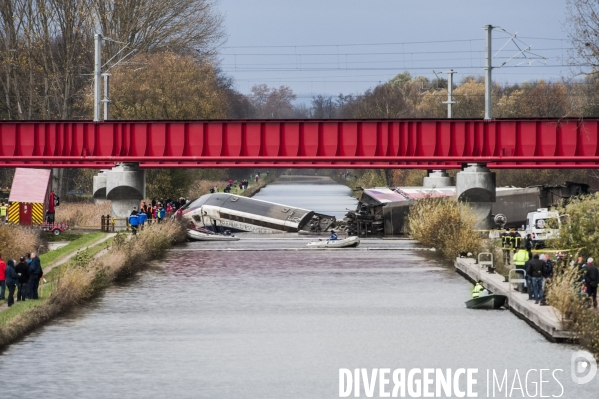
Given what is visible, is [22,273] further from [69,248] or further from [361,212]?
[361,212]

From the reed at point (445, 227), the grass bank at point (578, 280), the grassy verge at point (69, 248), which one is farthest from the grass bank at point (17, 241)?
the grass bank at point (578, 280)

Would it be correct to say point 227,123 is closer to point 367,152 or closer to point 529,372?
point 367,152

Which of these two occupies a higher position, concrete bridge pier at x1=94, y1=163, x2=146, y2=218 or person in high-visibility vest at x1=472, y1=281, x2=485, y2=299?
concrete bridge pier at x1=94, y1=163, x2=146, y2=218

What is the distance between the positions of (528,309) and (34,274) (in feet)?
47.4

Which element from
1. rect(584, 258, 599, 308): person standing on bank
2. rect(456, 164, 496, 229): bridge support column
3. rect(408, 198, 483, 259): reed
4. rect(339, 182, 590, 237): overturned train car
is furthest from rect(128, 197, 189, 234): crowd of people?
rect(584, 258, 599, 308): person standing on bank

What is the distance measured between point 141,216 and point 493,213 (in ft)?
72.4

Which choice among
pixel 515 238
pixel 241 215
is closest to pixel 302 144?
pixel 241 215

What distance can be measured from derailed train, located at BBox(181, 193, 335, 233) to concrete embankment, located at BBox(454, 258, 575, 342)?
93.4 ft

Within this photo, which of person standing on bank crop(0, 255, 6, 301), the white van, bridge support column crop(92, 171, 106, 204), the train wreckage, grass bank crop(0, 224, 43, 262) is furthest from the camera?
the train wreckage

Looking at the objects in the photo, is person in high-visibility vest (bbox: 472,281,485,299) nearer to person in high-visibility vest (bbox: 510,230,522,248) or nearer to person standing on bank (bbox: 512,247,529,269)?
person standing on bank (bbox: 512,247,529,269)

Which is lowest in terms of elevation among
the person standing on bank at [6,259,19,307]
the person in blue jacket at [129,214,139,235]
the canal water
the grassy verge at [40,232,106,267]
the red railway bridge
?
the canal water

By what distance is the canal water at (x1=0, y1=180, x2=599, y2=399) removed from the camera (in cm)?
2841

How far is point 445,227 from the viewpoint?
197 feet

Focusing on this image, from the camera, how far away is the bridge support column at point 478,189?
213ft
